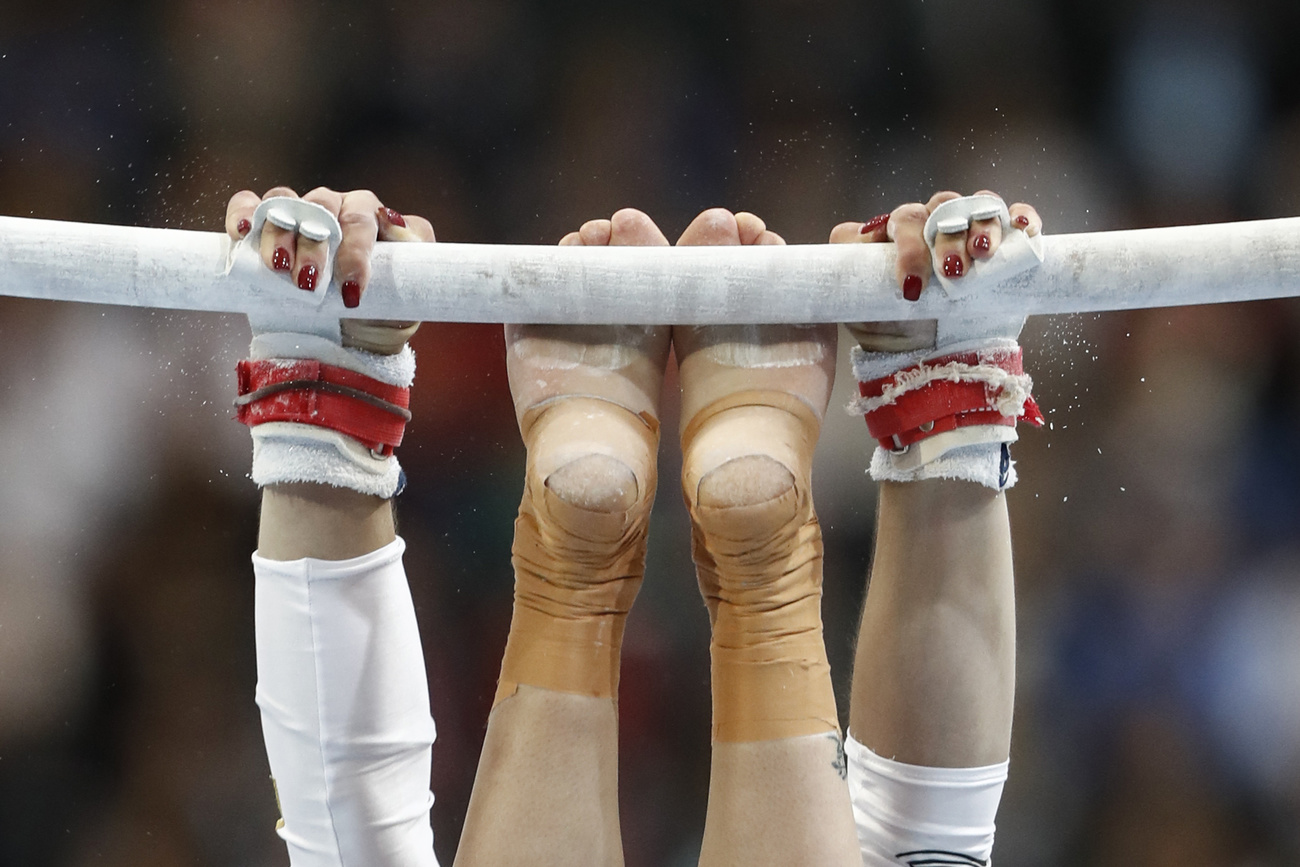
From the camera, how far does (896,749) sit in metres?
1.01

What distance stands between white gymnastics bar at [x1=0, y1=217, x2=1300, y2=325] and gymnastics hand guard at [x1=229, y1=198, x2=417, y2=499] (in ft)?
0.13

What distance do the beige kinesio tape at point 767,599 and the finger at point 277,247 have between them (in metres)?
0.36

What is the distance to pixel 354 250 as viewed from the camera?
2.84ft

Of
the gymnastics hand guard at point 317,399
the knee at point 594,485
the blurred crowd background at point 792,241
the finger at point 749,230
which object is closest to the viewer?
the knee at point 594,485

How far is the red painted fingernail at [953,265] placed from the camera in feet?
2.85

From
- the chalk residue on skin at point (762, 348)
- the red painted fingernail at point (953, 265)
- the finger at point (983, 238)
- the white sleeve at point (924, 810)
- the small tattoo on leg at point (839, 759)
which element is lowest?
the white sleeve at point (924, 810)

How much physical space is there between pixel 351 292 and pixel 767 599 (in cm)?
42

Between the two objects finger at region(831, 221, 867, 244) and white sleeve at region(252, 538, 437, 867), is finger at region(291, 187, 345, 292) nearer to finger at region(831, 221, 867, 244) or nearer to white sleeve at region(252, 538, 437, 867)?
white sleeve at region(252, 538, 437, 867)

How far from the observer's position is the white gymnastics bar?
34.2 inches

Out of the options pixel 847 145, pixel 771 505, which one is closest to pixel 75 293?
pixel 771 505

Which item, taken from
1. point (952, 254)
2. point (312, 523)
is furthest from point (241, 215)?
point (952, 254)

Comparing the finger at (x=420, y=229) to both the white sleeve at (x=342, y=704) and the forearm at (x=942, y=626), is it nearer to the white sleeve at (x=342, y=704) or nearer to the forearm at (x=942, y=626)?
the white sleeve at (x=342, y=704)

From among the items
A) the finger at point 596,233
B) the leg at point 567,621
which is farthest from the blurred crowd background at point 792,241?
the leg at point 567,621

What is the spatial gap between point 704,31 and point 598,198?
276 millimetres
